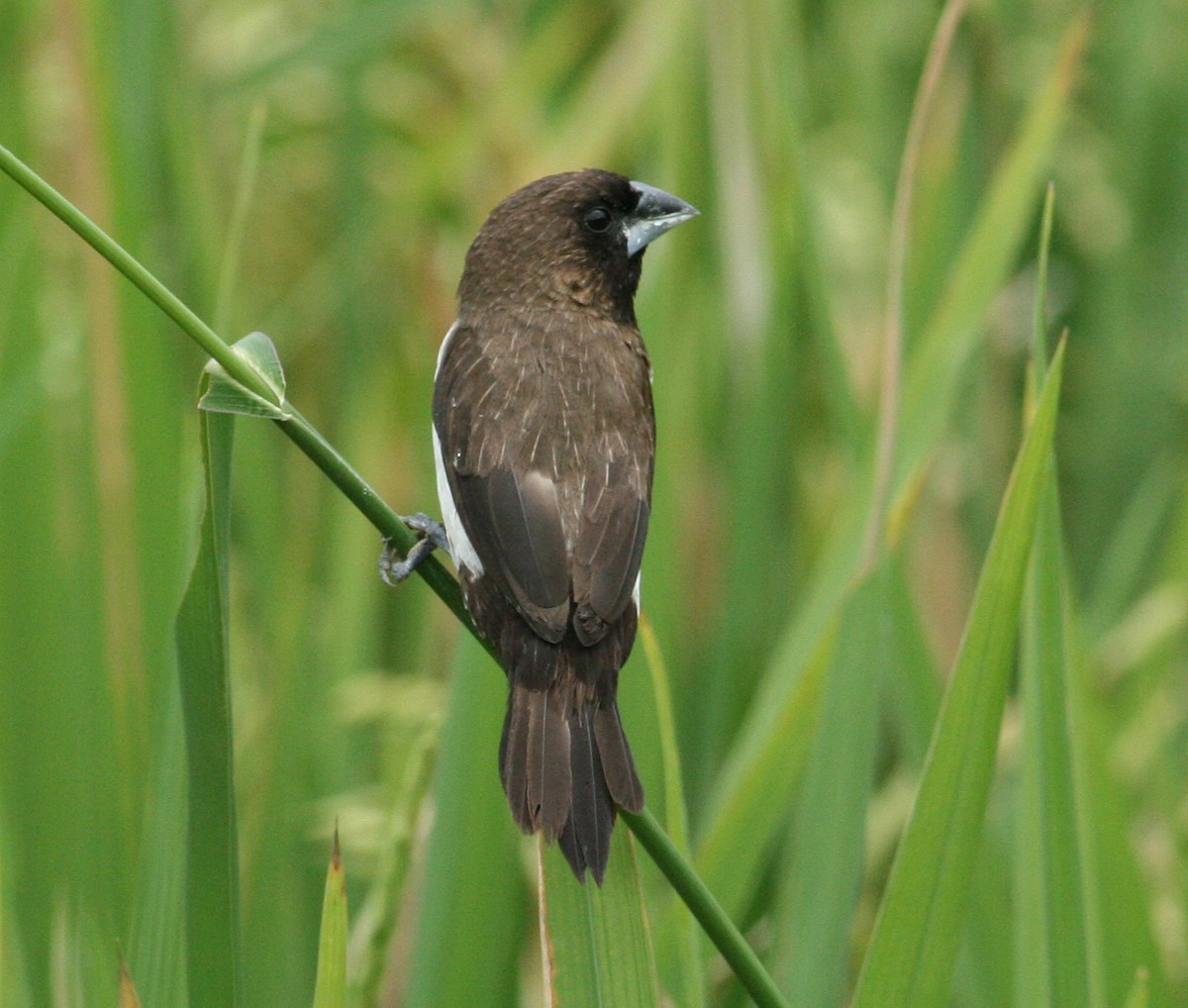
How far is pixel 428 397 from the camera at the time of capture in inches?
138

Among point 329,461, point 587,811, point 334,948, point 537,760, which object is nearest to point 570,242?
point 537,760

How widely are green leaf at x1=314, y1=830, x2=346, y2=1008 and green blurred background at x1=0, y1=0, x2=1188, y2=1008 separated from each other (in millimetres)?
180

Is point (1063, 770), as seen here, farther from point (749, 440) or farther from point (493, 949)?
point (749, 440)

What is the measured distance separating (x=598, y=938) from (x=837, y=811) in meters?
0.63

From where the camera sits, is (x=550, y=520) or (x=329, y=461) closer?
(x=329, y=461)

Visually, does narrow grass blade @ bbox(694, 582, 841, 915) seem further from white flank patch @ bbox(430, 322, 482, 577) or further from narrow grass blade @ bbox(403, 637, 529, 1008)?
white flank patch @ bbox(430, 322, 482, 577)

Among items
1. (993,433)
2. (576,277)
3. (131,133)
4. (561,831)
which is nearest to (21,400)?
(131,133)

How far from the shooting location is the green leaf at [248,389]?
148cm

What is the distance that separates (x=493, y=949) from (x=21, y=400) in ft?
3.74

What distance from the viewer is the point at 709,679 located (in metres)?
3.29

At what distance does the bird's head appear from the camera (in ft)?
8.81

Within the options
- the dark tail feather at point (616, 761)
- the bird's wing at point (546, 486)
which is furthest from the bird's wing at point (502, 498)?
the dark tail feather at point (616, 761)

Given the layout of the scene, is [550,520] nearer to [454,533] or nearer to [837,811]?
[454,533]

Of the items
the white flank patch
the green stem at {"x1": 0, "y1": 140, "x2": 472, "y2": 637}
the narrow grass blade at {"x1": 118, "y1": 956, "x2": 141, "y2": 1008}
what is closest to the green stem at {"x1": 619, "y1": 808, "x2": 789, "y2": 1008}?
the green stem at {"x1": 0, "y1": 140, "x2": 472, "y2": 637}
